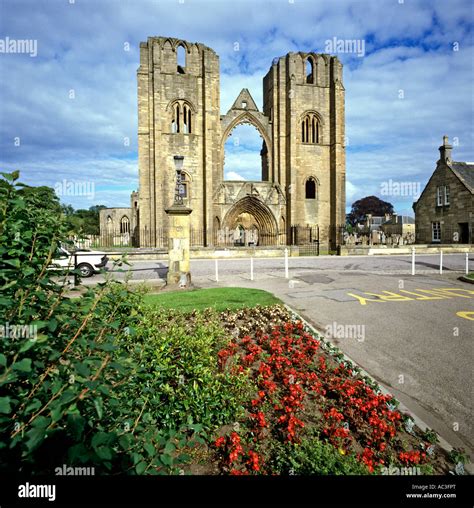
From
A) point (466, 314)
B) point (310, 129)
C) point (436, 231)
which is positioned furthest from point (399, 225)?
point (466, 314)

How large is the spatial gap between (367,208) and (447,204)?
59531 mm

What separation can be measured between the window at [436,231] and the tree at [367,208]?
182ft

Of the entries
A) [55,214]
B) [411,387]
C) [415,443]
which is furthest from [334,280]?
[55,214]

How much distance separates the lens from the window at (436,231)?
111ft

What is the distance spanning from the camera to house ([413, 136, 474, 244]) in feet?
100

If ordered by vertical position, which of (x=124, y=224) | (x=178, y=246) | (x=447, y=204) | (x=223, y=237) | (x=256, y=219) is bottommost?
(x=178, y=246)

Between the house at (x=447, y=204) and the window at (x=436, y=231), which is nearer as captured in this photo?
the house at (x=447, y=204)

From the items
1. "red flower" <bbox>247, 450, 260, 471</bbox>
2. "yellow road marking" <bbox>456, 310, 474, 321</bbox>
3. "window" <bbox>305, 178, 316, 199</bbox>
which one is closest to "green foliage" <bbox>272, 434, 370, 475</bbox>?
"red flower" <bbox>247, 450, 260, 471</bbox>

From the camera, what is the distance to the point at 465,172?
32281 millimetres

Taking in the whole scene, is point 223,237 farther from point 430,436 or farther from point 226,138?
point 430,436

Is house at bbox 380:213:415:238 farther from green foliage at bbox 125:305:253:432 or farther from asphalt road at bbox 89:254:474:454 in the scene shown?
green foliage at bbox 125:305:253:432

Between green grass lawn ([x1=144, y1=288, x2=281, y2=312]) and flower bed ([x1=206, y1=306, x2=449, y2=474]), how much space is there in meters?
2.35

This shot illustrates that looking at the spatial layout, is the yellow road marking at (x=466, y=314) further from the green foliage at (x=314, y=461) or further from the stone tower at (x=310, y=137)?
the stone tower at (x=310, y=137)

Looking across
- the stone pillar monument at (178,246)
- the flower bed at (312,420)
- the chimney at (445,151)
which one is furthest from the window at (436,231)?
the flower bed at (312,420)
